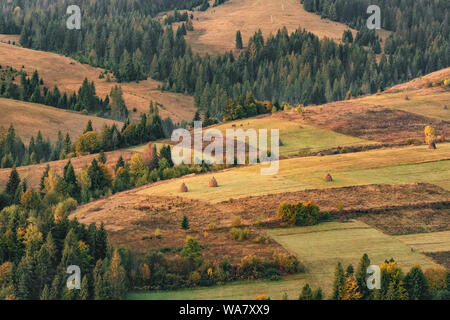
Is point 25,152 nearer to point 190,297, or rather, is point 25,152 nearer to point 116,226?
point 116,226

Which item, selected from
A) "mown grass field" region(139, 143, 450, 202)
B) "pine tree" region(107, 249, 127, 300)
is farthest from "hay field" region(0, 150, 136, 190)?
"pine tree" region(107, 249, 127, 300)

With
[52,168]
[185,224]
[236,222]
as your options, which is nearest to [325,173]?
[236,222]

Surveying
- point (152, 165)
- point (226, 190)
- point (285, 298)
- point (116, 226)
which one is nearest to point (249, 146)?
point (152, 165)

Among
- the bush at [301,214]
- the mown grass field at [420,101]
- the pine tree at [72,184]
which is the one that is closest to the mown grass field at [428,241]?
the bush at [301,214]

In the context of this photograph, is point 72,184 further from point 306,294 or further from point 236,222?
point 306,294

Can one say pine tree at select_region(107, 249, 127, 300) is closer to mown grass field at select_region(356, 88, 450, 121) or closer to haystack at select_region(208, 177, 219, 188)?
haystack at select_region(208, 177, 219, 188)

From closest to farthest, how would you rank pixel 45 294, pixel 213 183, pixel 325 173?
pixel 45 294 < pixel 213 183 < pixel 325 173
